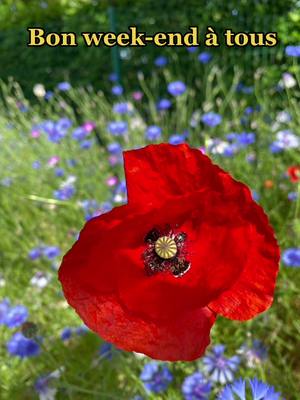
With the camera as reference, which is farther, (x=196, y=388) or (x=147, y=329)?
(x=196, y=388)

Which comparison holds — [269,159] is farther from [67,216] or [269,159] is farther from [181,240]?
[181,240]

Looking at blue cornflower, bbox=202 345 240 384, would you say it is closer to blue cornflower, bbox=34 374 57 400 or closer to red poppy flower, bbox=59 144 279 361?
blue cornflower, bbox=34 374 57 400

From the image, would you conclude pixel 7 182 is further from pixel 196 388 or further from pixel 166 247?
pixel 166 247

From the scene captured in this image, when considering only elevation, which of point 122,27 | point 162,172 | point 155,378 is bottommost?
point 155,378

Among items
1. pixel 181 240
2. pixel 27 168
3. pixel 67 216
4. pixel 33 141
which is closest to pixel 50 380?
pixel 181 240

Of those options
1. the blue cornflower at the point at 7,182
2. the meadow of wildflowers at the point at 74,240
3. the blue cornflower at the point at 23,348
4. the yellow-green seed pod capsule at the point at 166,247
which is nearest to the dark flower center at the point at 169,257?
the yellow-green seed pod capsule at the point at 166,247

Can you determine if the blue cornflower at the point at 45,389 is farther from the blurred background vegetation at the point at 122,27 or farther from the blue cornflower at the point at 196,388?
the blurred background vegetation at the point at 122,27

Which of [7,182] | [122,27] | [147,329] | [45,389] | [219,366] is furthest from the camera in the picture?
[122,27]

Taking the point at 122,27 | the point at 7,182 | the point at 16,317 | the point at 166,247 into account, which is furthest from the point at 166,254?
the point at 122,27

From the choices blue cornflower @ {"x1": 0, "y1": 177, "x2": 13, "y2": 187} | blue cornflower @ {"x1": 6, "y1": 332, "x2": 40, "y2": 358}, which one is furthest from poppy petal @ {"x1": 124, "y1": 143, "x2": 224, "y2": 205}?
blue cornflower @ {"x1": 0, "y1": 177, "x2": 13, "y2": 187}
